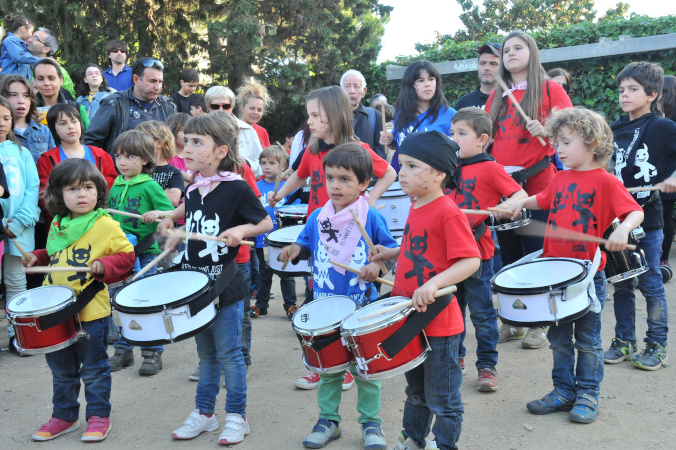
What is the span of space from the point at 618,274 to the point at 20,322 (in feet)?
10.9

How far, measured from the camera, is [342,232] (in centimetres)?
370

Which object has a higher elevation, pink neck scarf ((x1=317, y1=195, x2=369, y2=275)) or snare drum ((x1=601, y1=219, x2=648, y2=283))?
pink neck scarf ((x1=317, y1=195, x2=369, y2=275))

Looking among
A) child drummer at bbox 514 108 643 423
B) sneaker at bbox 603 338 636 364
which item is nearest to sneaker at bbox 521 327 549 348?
sneaker at bbox 603 338 636 364

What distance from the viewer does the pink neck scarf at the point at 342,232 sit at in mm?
3672

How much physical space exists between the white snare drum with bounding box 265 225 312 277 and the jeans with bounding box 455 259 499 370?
110cm

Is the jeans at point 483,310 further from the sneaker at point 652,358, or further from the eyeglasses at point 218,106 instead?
the eyeglasses at point 218,106

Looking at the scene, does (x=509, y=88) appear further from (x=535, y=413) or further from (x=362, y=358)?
(x=362, y=358)

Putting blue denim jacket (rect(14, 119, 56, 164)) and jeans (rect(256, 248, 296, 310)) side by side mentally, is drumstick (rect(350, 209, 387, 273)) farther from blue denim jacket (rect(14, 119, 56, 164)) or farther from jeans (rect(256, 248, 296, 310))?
blue denim jacket (rect(14, 119, 56, 164))

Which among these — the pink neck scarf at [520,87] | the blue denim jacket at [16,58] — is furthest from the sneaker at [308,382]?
the blue denim jacket at [16,58]

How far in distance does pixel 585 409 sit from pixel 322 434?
4.87 ft

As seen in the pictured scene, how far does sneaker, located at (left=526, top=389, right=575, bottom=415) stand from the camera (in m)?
3.78

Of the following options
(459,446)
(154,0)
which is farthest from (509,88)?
(154,0)

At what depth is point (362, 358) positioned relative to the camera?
2.91m

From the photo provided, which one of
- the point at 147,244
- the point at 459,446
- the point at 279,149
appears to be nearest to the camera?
the point at 459,446
